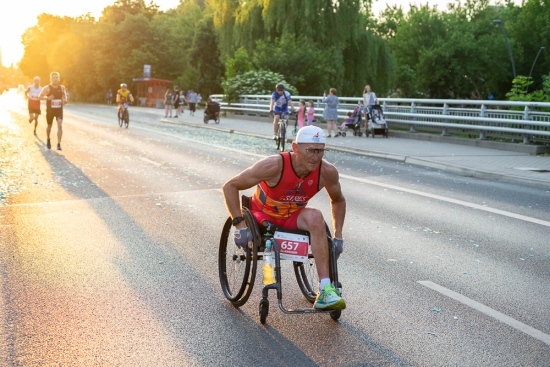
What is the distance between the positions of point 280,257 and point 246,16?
39.7 metres

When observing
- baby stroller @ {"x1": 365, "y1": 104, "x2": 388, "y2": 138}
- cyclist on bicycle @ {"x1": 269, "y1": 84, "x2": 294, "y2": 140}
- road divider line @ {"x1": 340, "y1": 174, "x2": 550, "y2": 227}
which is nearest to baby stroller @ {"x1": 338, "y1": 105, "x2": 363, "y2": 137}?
baby stroller @ {"x1": 365, "y1": 104, "x2": 388, "y2": 138}

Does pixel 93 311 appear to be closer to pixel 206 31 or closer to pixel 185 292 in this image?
pixel 185 292

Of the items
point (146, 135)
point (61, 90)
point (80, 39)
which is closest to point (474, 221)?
point (61, 90)

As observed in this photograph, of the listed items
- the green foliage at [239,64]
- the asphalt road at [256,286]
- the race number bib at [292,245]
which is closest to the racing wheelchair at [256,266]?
the race number bib at [292,245]

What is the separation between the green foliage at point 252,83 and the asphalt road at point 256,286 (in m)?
28.0

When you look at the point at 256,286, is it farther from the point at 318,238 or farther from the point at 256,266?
the point at 318,238

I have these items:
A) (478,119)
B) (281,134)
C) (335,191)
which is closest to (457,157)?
(478,119)

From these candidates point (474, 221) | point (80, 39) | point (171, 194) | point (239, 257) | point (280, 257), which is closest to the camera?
point (280, 257)

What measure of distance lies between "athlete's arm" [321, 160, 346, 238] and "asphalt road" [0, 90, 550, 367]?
0.63m

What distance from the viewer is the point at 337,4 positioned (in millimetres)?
41375

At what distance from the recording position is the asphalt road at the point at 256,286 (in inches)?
189

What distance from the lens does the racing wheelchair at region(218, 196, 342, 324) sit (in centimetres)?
530

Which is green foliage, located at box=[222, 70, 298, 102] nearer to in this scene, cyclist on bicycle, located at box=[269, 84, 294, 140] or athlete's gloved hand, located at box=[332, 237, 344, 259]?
cyclist on bicycle, located at box=[269, 84, 294, 140]

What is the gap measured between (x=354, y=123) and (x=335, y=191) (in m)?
22.3
